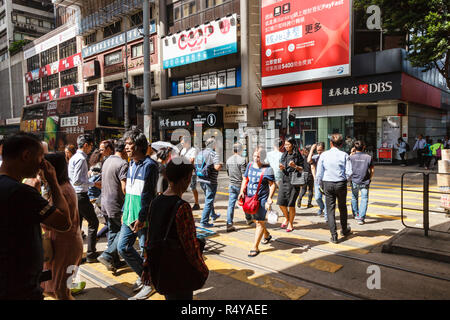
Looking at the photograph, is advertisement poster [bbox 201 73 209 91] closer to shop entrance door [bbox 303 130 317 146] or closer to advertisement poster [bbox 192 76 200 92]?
advertisement poster [bbox 192 76 200 92]

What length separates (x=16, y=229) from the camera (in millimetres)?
1891

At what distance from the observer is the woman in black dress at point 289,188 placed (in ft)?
21.3

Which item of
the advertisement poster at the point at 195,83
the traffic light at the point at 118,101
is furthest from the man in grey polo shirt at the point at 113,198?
the advertisement poster at the point at 195,83

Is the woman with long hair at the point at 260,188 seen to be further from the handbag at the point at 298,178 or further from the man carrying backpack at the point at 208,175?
the man carrying backpack at the point at 208,175

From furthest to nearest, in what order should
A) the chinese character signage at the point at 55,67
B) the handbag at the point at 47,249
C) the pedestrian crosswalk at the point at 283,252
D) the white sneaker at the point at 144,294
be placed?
1. the chinese character signage at the point at 55,67
2. the pedestrian crosswalk at the point at 283,252
3. the white sneaker at the point at 144,294
4. the handbag at the point at 47,249

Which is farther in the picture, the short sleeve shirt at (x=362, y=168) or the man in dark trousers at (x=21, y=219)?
the short sleeve shirt at (x=362, y=168)

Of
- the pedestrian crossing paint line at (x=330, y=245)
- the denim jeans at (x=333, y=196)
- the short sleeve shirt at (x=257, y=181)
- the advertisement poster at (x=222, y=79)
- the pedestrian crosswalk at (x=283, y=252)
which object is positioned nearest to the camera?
the pedestrian crosswalk at (x=283, y=252)

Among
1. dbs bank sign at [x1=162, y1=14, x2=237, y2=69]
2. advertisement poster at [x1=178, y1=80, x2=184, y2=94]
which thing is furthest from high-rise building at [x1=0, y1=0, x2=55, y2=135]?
advertisement poster at [x1=178, y1=80, x2=184, y2=94]

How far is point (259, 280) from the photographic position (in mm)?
4230

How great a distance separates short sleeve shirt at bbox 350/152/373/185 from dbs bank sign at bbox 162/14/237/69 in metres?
15.2

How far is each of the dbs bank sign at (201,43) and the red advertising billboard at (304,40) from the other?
233 centimetres

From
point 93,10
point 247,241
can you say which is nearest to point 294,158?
point 247,241

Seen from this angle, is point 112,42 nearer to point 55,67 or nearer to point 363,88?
point 55,67

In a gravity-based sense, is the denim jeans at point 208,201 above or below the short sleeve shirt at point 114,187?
below
